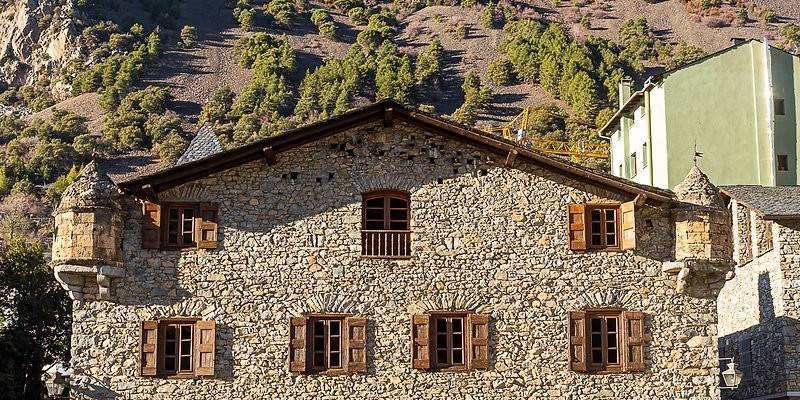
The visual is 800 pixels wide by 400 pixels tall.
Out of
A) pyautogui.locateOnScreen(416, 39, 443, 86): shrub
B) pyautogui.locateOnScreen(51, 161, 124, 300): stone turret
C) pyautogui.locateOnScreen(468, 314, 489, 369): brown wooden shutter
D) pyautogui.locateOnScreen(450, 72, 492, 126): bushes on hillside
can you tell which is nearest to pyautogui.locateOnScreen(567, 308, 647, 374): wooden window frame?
pyautogui.locateOnScreen(468, 314, 489, 369): brown wooden shutter

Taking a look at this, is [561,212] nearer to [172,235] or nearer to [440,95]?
[172,235]

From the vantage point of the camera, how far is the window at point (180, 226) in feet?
85.7

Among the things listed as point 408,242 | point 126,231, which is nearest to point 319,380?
point 408,242

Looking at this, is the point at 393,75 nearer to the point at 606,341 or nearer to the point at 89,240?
the point at 606,341

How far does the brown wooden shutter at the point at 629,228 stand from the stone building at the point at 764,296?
730 cm

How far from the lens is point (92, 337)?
2561cm

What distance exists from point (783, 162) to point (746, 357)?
1337 cm

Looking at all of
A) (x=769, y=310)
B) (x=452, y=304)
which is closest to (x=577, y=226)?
(x=452, y=304)

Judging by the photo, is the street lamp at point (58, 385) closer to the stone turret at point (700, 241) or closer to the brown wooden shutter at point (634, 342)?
the brown wooden shutter at point (634, 342)

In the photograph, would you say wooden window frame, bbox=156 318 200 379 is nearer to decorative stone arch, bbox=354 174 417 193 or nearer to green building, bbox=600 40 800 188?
decorative stone arch, bbox=354 174 417 193

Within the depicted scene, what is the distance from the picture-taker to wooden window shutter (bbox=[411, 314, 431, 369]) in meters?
26.0

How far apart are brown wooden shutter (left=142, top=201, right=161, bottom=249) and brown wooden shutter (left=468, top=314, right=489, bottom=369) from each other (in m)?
7.03

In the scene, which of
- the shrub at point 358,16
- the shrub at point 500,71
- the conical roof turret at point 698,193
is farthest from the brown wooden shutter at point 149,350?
the shrub at point 358,16

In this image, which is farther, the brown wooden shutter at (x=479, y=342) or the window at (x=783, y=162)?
the window at (x=783, y=162)
